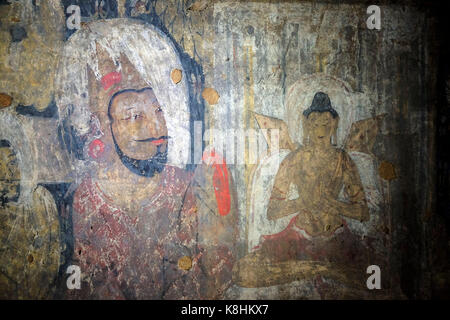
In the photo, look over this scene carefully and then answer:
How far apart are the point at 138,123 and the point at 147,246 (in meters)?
1.27

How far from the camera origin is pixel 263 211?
11.1 feet

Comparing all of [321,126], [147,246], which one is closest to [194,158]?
[147,246]

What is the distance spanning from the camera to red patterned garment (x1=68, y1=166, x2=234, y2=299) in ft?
10.8

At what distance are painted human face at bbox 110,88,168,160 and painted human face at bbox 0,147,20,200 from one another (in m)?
1.07

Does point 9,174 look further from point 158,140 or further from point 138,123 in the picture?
point 158,140

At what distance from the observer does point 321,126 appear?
134 inches

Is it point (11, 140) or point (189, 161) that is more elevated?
point (11, 140)

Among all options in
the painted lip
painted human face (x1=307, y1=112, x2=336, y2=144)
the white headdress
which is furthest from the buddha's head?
the painted lip

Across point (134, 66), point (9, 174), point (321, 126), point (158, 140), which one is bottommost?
point (9, 174)

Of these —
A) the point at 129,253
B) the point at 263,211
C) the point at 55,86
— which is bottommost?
the point at 129,253

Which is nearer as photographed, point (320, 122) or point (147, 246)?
point (147, 246)

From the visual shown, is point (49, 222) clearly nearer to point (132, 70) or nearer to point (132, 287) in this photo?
point (132, 287)
